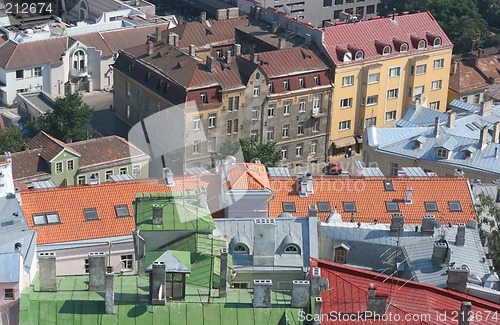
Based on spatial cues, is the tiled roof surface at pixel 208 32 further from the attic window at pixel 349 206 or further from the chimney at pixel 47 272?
the chimney at pixel 47 272

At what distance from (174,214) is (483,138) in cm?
3713

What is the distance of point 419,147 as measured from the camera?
83.8 m

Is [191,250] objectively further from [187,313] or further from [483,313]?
[483,313]

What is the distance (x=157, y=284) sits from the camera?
140 ft

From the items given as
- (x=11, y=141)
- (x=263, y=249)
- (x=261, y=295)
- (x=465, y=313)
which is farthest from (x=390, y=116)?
(x=261, y=295)

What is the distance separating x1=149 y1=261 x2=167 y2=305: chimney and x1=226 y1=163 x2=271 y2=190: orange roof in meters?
21.8

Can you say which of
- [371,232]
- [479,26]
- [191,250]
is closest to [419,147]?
[371,232]

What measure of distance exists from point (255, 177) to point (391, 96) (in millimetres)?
43249

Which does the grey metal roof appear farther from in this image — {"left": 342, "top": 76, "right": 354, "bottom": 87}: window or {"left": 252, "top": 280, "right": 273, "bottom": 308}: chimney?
{"left": 342, "top": 76, "right": 354, "bottom": 87}: window

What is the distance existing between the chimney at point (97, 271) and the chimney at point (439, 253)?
19.0 meters

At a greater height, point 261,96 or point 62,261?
point 261,96

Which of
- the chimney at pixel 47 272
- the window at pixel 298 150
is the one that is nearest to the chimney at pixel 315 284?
the chimney at pixel 47 272

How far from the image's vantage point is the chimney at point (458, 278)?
51.8 m

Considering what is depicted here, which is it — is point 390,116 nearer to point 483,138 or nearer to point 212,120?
point 212,120
